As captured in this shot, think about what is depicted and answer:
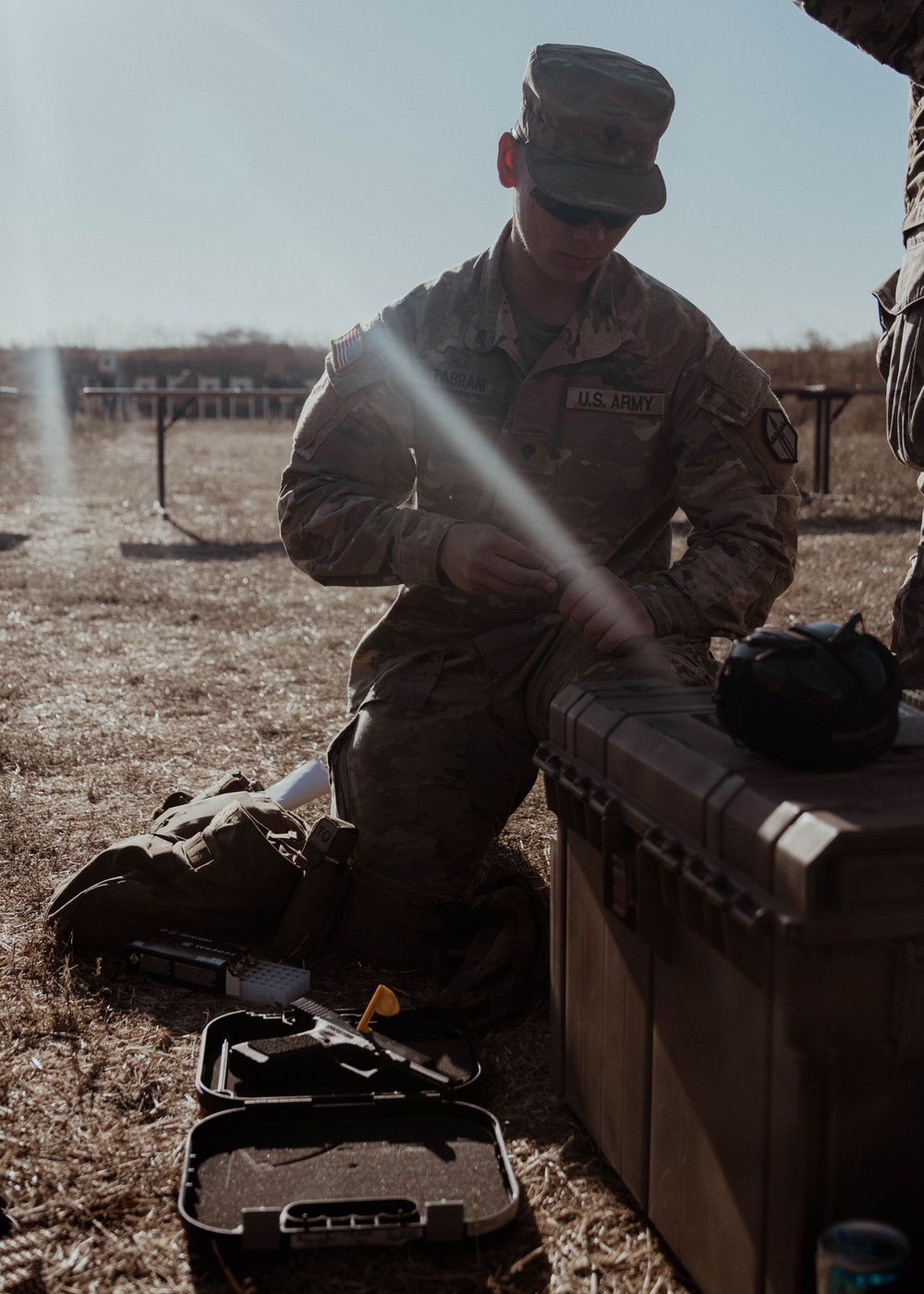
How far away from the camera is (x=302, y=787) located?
357cm

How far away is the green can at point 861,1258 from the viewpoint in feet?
4.27

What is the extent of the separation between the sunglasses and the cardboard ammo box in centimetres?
132

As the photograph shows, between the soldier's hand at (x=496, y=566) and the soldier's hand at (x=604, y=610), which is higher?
the soldier's hand at (x=496, y=566)

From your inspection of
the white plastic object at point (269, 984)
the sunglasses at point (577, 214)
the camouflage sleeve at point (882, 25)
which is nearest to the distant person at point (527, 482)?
the sunglasses at point (577, 214)

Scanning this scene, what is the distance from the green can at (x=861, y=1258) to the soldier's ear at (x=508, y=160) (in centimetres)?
240

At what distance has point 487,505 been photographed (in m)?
3.14

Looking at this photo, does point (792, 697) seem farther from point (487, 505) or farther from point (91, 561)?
point (91, 561)

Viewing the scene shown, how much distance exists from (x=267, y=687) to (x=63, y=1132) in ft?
10.6

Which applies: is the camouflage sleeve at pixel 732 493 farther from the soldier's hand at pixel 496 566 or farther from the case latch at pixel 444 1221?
the case latch at pixel 444 1221

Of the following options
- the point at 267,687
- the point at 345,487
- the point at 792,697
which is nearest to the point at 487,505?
the point at 345,487

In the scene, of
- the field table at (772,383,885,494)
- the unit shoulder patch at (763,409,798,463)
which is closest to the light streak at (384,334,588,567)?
the unit shoulder patch at (763,409,798,463)

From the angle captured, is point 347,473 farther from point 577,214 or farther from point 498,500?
point 577,214

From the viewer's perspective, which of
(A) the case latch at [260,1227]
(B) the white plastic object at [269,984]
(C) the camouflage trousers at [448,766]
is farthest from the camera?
(C) the camouflage trousers at [448,766]

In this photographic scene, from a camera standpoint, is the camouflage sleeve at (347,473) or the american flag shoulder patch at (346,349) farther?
the american flag shoulder patch at (346,349)
